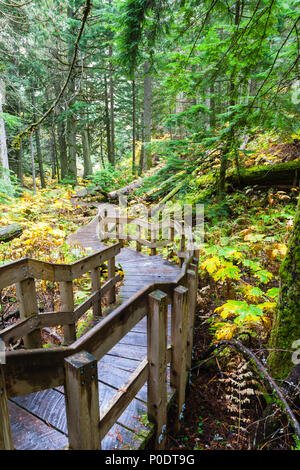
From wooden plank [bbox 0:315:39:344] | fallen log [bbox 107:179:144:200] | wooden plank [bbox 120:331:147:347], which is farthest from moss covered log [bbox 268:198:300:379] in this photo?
fallen log [bbox 107:179:144:200]

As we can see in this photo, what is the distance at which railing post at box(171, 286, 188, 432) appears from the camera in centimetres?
242

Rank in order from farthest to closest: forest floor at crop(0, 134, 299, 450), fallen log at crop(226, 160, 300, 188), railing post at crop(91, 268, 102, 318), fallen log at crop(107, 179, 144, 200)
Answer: fallen log at crop(107, 179, 144, 200) < fallen log at crop(226, 160, 300, 188) < railing post at crop(91, 268, 102, 318) < forest floor at crop(0, 134, 299, 450)

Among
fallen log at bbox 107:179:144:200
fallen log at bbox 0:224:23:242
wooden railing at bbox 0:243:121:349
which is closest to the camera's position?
wooden railing at bbox 0:243:121:349

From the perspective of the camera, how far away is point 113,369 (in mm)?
3027

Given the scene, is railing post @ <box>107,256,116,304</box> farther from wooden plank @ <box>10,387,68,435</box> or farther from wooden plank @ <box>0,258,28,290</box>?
wooden plank @ <box>10,387,68,435</box>

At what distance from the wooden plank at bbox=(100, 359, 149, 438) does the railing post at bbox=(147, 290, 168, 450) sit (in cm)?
11

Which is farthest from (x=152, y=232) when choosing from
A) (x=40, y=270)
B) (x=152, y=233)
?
(x=40, y=270)

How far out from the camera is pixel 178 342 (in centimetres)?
250

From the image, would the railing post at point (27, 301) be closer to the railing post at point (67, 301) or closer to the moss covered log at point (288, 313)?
the railing post at point (67, 301)

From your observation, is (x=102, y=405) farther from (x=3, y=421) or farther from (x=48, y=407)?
(x=3, y=421)

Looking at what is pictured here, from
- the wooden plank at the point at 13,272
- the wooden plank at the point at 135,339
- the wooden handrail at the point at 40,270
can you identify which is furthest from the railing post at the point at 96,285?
the wooden plank at the point at 13,272

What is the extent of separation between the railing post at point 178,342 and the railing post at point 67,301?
1.61 metres

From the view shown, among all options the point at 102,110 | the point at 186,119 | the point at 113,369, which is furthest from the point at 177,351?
the point at 102,110
